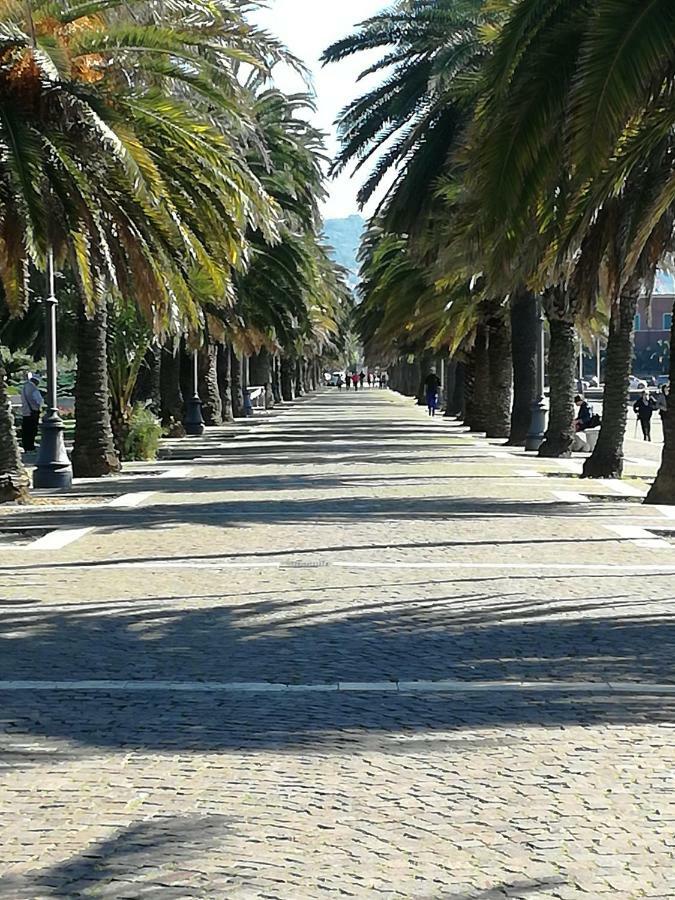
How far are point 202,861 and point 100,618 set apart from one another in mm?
5877

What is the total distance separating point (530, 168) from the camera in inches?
600

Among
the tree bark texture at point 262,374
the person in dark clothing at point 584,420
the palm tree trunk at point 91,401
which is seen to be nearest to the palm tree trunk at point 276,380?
the tree bark texture at point 262,374

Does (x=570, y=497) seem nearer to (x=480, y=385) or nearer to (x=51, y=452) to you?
(x=51, y=452)

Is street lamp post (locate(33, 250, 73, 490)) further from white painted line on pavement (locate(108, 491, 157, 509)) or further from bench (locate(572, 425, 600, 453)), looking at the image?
bench (locate(572, 425, 600, 453))

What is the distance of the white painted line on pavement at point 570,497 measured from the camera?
2159 cm

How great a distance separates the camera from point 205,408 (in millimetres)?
50906

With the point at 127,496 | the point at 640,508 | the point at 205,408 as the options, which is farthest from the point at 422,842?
the point at 205,408

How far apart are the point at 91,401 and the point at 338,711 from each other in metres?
19.0

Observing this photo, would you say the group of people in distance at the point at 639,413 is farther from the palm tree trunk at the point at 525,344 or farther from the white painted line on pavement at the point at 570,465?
the palm tree trunk at the point at 525,344

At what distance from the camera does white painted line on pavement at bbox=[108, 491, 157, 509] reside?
69.3 ft

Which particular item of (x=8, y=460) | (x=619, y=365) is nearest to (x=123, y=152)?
(x=8, y=460)

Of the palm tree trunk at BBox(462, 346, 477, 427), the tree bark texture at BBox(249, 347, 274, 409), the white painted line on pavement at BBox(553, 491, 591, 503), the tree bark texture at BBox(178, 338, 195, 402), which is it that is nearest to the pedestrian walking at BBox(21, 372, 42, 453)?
the tree bark texture at BBox(178, 338, 195, 402)

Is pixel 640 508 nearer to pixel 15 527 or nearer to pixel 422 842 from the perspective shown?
pixel 15 527

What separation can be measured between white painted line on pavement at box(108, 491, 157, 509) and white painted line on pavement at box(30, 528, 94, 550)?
3.35m
